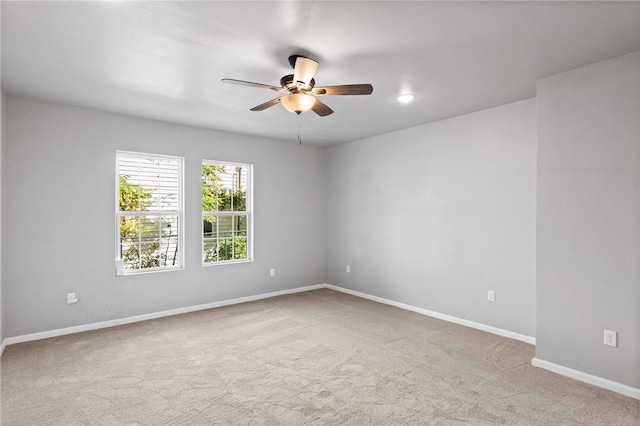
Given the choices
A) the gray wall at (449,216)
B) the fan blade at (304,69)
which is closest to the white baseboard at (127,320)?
the gray wall at (449,216)

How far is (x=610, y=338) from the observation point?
274 centimetres

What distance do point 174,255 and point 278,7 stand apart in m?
3.69

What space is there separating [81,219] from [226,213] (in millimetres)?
1823

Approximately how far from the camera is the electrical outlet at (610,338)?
2719 millimetres

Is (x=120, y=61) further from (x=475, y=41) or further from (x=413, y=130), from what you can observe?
(x=413, y=130)

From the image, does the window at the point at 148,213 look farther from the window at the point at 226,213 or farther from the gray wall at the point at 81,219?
the window at the point at 226,213

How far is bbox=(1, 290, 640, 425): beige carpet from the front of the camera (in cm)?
238

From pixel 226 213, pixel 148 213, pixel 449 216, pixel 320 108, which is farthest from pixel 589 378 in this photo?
pixel 148 213

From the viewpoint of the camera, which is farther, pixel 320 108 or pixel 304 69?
pixel 320 108

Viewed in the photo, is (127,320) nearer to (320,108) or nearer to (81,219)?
(81,219)

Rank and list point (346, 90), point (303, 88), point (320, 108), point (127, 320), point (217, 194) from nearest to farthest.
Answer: point (346, 90), point (303, 88), point (320, 108), point (127, 320), point (217, 194)

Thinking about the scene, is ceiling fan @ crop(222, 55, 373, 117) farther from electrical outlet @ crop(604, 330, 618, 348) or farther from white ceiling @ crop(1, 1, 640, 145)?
electrical outlet @ crop(604, 330, 618, 348)

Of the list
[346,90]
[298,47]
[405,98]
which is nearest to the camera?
[298,47]

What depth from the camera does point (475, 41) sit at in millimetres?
2482
